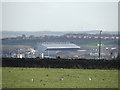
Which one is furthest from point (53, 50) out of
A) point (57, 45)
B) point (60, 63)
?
point (60, 63)

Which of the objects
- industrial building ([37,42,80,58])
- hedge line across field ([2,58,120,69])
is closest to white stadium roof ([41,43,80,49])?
industrial building ([37,42,80,58])

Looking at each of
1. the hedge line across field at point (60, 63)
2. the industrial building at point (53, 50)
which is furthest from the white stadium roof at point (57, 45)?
the hedge line across field at point (60, 63)

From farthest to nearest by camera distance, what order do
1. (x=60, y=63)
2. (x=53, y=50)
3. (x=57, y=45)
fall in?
(x=57, y=45) < (x=53, y=50) < (x=60, y=63)

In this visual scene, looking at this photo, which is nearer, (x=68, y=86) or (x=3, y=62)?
(x=68, y=86)

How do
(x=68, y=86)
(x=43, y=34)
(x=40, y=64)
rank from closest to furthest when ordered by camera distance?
(x=68, y=86) < (x=40, y=64) < (x=43, y=34)

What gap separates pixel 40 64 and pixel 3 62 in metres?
3.01

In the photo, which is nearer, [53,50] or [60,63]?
[60,63]

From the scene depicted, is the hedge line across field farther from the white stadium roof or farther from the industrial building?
the white stadium roof

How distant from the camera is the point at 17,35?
2100 inches

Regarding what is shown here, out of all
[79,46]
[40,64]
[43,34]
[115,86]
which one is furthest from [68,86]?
[43,34]

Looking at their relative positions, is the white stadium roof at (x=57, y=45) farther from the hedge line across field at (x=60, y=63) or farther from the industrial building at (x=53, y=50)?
the hedge line across field at (x=60, y=63)

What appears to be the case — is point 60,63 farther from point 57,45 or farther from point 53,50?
point 57,45

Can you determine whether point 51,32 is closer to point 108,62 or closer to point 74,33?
point 74,33

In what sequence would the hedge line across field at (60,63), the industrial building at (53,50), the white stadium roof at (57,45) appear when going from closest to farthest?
the hedge line across field at (60,63)
the industrial building at (53,50)
the white stadium roof at (57,45)
